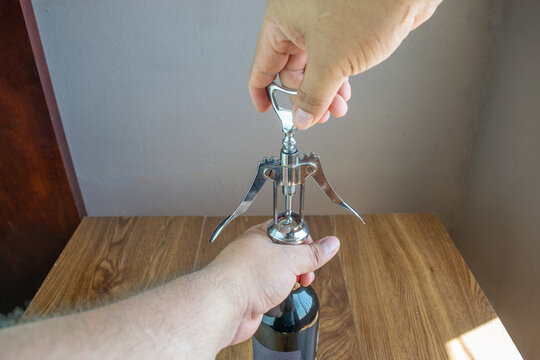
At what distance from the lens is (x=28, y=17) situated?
44.2 inches

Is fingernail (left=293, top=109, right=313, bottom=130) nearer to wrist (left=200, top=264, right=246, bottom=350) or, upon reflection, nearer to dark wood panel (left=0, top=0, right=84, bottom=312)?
wrist (left=200, top=264, right=246, bottom=350)

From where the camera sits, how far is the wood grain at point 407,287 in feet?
2.57

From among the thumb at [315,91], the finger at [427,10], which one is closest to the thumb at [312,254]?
the thumb at [315,91]

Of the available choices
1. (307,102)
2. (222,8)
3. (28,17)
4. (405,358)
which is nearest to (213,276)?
(307,102)

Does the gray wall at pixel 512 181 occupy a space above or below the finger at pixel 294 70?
below

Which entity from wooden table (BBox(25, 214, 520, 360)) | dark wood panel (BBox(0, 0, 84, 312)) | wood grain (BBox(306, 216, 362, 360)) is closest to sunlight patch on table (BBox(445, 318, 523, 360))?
wooden table (BBox(25, 214, 520, 360))

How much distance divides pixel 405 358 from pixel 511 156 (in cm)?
71

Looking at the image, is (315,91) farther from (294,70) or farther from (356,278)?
(356,278)

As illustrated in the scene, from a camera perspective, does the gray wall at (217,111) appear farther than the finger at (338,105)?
Yes

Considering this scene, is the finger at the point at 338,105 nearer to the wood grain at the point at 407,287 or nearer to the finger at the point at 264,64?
the finger at the point at 264,64

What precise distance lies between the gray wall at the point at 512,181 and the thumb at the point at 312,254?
666mm

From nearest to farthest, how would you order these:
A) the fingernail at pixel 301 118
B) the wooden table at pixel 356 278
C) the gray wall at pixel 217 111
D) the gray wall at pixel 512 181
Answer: the fingernail at pixel 301 118 < the wooden table at pixel 356 278 < the gray wall at pixel 512 181 < the gray wall at pixel 217 111

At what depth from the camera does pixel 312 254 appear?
674 mm

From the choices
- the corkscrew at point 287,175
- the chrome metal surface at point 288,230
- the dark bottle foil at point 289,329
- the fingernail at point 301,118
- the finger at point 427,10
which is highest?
the finger at point 427,10
